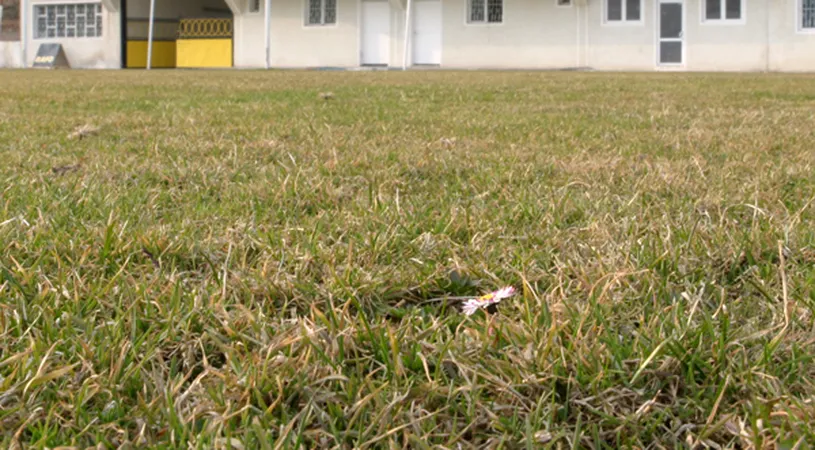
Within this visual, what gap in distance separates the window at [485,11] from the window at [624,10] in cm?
323

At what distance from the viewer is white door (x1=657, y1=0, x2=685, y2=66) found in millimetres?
25891

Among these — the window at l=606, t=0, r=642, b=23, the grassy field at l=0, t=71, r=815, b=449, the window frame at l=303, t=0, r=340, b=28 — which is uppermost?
the window frame at l=303, t=0, r=340, b=28

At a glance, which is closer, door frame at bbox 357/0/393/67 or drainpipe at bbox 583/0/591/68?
drainpipe at bbox 583/0/591/68

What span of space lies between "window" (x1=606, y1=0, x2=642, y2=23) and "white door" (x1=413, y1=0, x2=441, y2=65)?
5.26 meters

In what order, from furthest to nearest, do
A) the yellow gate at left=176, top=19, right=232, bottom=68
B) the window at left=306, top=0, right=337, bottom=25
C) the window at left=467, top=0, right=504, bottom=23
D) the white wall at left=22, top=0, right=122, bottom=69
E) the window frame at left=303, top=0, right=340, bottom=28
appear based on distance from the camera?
1. the white wall at left=22, top=0, right=122, bottom=69
2. the yellow gate at left=176, top=19, right=232, bottom=68
3. the window at left=306, top=0, right=337, bottom=25
4. the window frame at left=303, top=0, right=340, bottom=28
5. the window at left=467, top=0, right=504, bottom=23

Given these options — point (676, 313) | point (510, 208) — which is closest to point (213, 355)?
point (676, 313)

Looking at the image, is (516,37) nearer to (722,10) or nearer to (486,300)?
(722,10)

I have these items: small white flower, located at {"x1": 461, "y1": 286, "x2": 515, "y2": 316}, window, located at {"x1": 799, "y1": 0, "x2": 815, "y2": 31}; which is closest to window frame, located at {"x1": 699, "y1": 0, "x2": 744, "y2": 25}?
window, located at {"x1": 799, "y1": 0, "x2": 815, "y2": 31}

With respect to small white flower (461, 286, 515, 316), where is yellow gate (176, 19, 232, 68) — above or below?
above

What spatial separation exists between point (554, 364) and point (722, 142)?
3783 millimetres

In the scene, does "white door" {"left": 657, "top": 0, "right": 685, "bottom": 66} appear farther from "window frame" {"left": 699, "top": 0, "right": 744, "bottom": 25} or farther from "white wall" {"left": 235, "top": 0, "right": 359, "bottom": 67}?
"white wall" {"left": 235, "top": 0, "right": 359, "bottom": 67}

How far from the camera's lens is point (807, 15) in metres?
24.7

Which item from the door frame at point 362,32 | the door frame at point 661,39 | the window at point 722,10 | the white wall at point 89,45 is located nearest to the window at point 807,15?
the window at point 722,10

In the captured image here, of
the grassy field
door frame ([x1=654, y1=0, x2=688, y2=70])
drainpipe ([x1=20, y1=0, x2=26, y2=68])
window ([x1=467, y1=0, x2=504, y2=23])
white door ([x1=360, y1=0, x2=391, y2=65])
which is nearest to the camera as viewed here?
the grassy field
